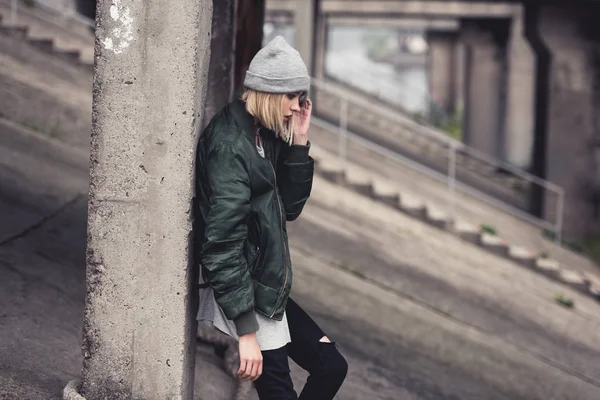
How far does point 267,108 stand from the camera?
342 centimetres

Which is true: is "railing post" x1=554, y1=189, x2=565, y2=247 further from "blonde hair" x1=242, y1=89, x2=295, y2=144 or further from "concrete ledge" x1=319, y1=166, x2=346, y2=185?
"blonde hair" x1=242, y1=89, x2=295, y2=144

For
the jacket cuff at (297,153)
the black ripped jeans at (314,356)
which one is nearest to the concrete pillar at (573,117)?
the jacket cuff at (297,153)

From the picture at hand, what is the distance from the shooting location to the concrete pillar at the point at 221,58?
572cm

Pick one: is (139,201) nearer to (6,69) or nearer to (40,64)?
(6,69)

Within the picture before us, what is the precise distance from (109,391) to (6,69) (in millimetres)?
8278

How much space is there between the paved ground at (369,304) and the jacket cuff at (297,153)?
1.68 meters

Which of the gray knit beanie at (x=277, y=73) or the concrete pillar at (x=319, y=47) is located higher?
the gray knit beanie at (x=277, y=73)

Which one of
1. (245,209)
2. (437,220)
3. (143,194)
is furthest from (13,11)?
(245,209)

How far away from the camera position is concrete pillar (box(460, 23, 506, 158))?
22859 millimetres

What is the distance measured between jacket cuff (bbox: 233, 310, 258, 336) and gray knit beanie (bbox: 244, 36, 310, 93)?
83 centimetres

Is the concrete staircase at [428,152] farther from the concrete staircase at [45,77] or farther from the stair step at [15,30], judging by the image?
the stair step at [15,30]

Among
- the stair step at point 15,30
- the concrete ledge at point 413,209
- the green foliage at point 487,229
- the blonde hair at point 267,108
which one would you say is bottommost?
the green foliage at point 487,229

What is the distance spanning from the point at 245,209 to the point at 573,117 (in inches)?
505

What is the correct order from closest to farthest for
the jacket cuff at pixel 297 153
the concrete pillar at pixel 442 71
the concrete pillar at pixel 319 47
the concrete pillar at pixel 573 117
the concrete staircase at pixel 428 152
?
the jacket cuff at pixel 297 153, the concrete pillar at pixel 573 117, the concrete staircase at pixel 428 152, the concrete pillar at pixel 319 47, the concrete pillar at pixel 442 71
